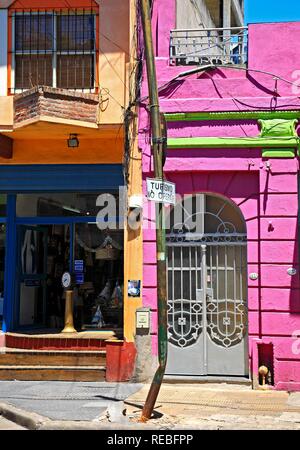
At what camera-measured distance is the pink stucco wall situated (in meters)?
10.5

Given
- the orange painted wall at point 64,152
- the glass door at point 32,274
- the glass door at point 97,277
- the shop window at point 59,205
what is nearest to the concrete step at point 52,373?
the glass door at point 32,274

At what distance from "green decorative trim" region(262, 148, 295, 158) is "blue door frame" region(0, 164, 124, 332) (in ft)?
9.22

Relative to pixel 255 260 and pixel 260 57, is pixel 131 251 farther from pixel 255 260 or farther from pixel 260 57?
pixel 260 57

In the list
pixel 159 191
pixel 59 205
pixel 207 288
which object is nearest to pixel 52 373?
pixel 207 288

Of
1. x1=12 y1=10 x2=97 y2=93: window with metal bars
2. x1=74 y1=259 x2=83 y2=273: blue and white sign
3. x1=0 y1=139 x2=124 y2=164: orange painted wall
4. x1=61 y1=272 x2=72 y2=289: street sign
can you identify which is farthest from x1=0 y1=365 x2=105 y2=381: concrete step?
x1=12 y1=10 x2=97 y2=93: window with metal bars

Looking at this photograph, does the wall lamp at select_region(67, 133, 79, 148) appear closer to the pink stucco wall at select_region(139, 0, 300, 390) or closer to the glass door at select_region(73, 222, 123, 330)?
the pink stucco wall at select_region(139, 0, 300, 390)

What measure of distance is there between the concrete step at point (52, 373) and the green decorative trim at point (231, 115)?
4.46 meters

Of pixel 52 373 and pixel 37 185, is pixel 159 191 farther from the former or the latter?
pixel 37 185

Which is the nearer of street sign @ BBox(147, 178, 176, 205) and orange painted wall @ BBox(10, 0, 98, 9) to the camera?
street sign @ BBox(147, 178, 176, 205)

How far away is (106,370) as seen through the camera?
11.1m

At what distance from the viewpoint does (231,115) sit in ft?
35.8

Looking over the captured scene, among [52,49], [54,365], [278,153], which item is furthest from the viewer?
[52,49]

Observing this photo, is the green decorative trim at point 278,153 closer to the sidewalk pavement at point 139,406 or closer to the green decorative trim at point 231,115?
the green decorative trim at point 231,115

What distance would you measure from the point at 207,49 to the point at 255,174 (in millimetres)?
2405
